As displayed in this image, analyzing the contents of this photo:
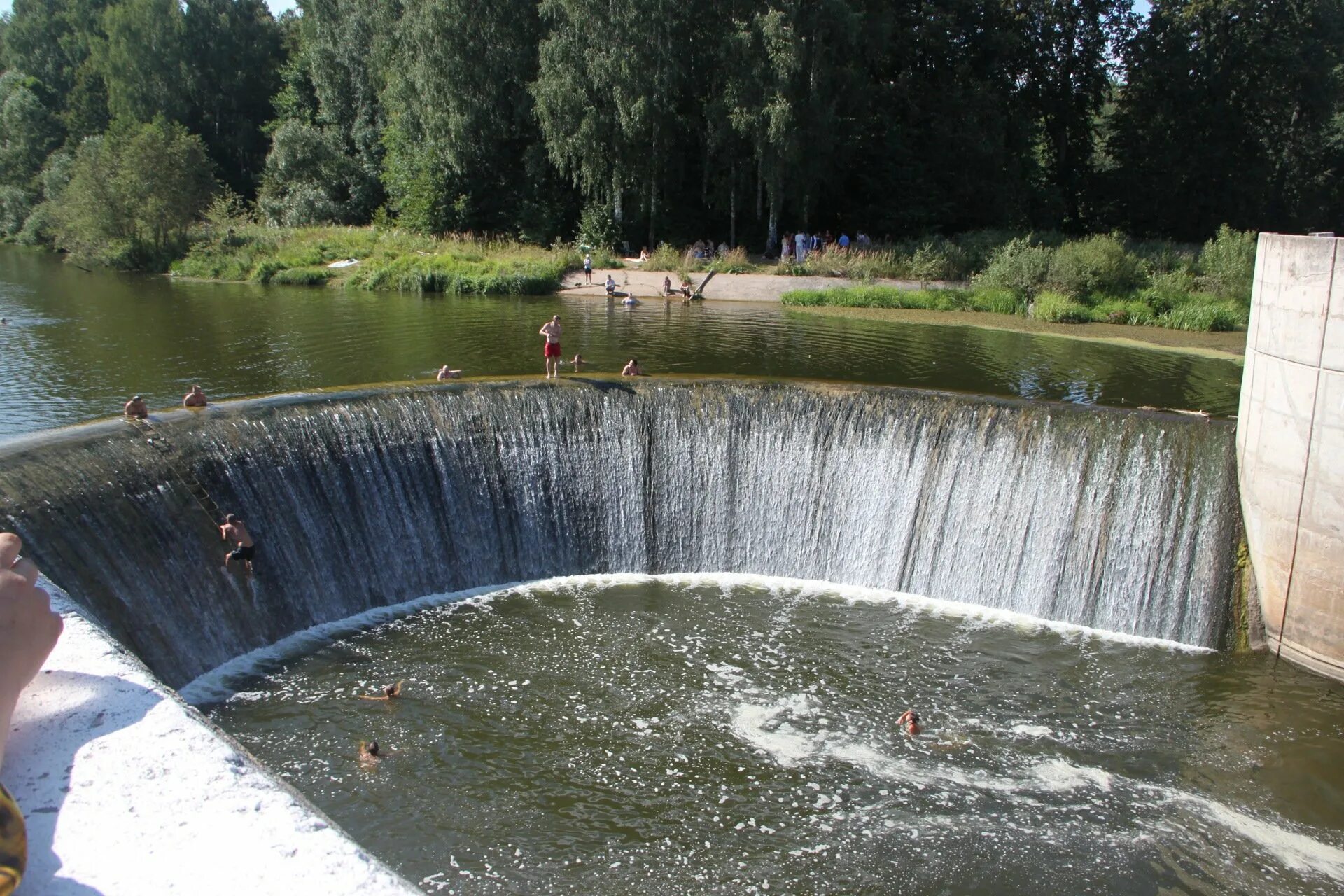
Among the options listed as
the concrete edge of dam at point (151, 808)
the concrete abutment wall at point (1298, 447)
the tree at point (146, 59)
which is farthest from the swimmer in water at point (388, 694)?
the tree at point (146, 59)

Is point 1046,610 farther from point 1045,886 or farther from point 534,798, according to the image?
point 534,798

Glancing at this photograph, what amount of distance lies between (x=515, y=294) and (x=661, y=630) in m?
22.5

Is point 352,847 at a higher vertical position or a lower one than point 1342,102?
lower

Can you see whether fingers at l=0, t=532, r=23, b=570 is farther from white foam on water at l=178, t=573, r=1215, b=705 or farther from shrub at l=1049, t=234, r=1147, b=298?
shrub at l=1049, t=234, r=1147, b=298

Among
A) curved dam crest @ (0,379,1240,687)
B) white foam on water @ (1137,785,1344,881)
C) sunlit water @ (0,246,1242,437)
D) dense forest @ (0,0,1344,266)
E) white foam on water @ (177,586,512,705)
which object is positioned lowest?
white foam on water @ (1137,785,1344,881)

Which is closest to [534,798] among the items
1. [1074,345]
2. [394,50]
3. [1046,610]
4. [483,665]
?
[483,665]

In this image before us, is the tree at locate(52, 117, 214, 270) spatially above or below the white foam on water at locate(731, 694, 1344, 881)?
above

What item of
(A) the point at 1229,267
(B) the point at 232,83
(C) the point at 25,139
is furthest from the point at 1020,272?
(C) the point at 25,139

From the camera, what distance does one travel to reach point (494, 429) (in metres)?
15.9

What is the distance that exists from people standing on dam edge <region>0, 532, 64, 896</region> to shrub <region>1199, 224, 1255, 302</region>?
30.8m

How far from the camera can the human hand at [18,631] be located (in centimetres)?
479

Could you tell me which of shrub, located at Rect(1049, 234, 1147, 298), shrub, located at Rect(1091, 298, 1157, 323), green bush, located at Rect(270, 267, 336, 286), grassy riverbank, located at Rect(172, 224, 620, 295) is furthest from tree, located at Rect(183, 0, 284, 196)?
shrub, located at Rect(1091, 298, 1157, 323)

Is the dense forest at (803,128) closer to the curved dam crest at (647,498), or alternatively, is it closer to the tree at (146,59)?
the tree at (146,59)

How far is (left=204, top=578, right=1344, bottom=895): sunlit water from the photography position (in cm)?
935
